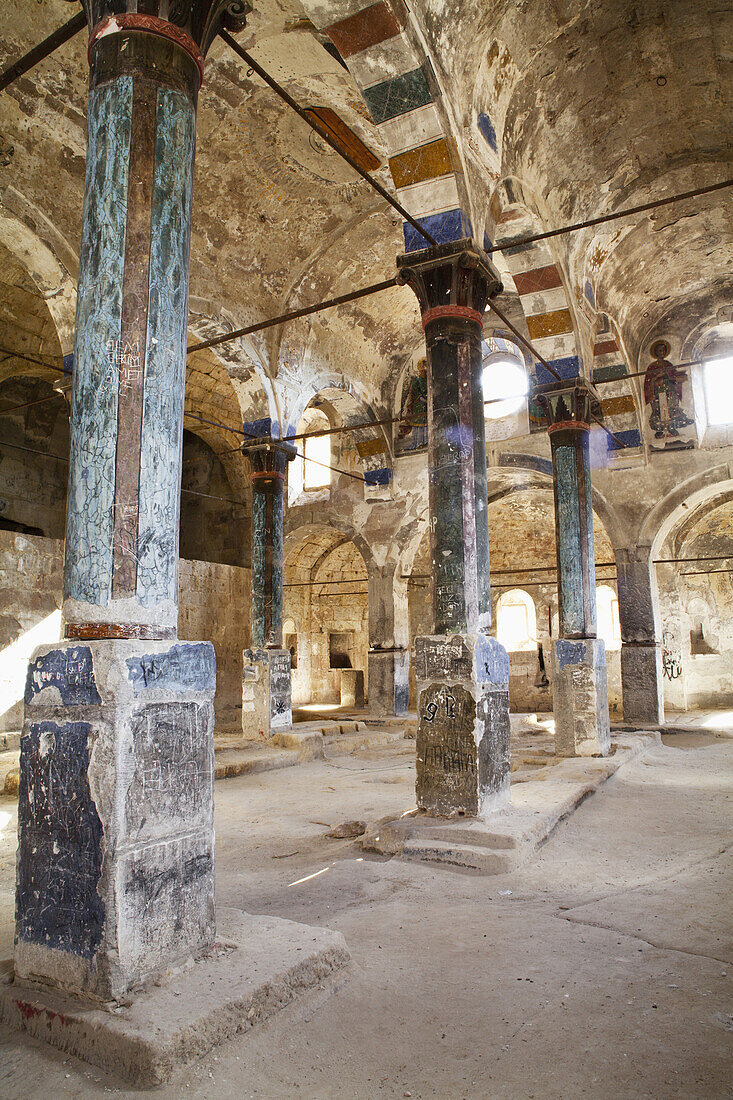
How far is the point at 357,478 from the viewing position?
15.6 m

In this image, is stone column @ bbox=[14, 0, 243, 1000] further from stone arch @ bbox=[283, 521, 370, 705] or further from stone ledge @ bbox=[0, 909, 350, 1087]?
stone arch @ bbox=[283, 521, 370, 705]

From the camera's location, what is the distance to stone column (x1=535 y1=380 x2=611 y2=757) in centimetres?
912

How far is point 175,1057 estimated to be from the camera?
2.20m

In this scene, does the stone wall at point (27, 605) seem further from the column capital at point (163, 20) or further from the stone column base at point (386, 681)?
the column capital at point (163, 20)

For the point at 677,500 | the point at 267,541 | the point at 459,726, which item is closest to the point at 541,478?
the point at 677,500

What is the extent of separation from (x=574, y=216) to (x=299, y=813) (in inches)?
316

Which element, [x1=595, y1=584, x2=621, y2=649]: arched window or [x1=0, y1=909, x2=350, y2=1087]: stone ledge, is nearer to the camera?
[x1=0, y1=909, x2=350, y2=1087]: stone ledge

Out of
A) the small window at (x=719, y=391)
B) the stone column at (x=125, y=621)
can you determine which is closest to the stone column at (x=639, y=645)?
the small window at (x=719, y=391)

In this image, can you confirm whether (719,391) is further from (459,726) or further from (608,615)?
(459,726)

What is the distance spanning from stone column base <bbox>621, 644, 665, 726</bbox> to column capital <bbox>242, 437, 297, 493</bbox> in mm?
7220

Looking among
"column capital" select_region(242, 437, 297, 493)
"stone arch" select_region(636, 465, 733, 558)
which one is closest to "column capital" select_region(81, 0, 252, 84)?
"column capital" select_region(242, 437, 297, 493)

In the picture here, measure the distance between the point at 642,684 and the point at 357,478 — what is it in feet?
23.5

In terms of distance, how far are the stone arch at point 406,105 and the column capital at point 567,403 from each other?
3.97 meters

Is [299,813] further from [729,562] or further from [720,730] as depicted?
[729,562]
